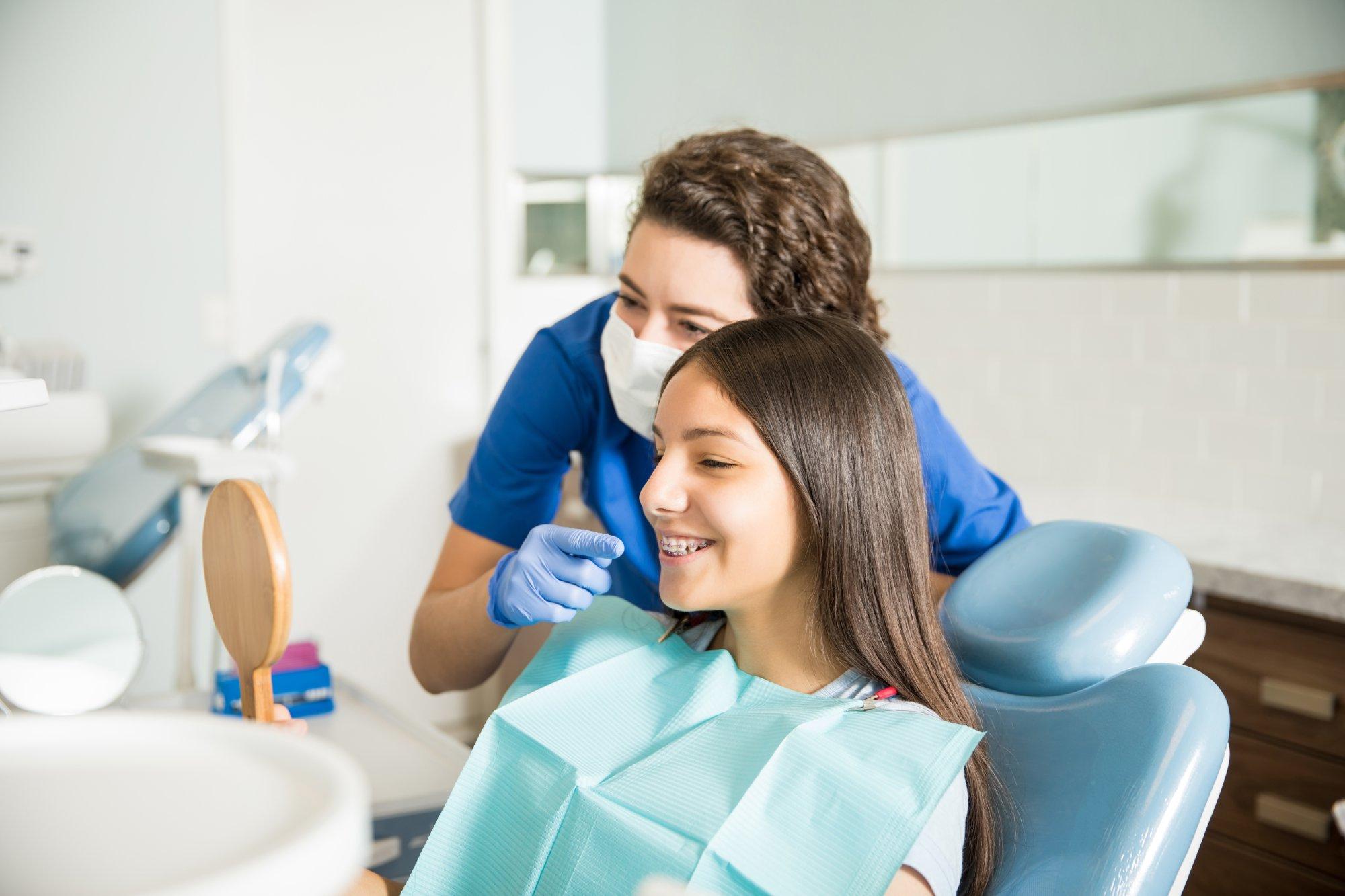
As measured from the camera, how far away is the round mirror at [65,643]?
0.93m

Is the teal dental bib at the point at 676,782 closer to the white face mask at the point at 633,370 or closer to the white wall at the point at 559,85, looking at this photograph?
the white face mask at the point at 633,370

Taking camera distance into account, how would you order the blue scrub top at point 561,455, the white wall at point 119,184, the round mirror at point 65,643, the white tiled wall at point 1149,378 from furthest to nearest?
the white wall at point 119,184
the white tiled wall at point 1149,378
the blue scrub top at point 561,455
the round mirror at point 65,643

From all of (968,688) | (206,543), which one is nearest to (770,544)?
(968,688)

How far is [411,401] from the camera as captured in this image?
3670 millimetres

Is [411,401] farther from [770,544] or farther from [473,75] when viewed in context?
[770,544]

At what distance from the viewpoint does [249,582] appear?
2.56 feet

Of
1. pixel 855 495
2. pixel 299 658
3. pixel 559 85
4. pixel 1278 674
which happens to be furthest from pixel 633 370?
pixel 559 85

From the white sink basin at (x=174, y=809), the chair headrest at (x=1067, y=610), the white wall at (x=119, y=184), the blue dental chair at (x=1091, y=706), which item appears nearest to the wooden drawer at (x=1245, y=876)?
the blue dental chair at (x=1091, y=706)

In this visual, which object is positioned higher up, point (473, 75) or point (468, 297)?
point (473, 75)

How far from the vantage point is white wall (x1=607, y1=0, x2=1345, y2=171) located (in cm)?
243

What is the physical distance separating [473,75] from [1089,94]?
6.24 ft

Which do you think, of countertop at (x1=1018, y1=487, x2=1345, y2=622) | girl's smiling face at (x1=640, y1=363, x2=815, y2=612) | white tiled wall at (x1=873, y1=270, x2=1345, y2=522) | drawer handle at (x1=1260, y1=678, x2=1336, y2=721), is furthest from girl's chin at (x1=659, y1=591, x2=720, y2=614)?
white tiled wall at (x1=873, y1=270, x2=1345, y2=522)

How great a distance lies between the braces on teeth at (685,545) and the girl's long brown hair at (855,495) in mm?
101

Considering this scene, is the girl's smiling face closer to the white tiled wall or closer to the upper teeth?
the upper teeth
